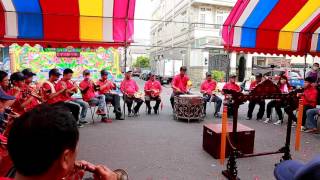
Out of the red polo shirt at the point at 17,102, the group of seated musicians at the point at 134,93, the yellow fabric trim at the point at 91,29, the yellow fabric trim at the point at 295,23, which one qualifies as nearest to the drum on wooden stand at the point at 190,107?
the group of seated musicians at the point at 134,93

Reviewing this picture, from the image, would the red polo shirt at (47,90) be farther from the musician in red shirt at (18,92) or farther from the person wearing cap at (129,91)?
the person wearing cap at (129,91)

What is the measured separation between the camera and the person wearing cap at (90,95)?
7473 mm

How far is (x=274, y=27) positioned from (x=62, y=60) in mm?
8786

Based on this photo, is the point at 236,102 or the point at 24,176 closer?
the point at 24,176

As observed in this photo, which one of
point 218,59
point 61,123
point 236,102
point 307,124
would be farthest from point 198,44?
point 61,123

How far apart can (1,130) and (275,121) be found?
7429mm

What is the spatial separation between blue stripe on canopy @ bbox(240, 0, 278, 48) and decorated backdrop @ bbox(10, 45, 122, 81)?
6.51 meters

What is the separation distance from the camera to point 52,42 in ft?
20.0

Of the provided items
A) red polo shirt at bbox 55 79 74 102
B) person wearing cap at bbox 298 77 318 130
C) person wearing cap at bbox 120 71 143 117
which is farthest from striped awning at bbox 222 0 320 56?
red polo shirt at bbox 55 79 74 102

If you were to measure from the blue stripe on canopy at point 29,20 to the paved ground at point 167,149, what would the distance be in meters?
2.60

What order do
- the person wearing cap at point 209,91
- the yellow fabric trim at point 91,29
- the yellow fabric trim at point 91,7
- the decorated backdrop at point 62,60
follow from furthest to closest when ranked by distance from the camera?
the decorated backdrop at point 62,60 < the person wearing cap at point 209,91 < the yellow fabric trim at point 91,29 < the yellow fabric trim at point 91,7

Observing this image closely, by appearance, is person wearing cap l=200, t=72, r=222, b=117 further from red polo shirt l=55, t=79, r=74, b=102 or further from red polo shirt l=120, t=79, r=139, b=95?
red polo shirt l=55, t=79, r=74, b=102

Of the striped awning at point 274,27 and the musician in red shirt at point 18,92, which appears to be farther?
the striped awning at point 274,27

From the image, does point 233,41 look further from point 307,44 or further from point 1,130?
point 1,130
